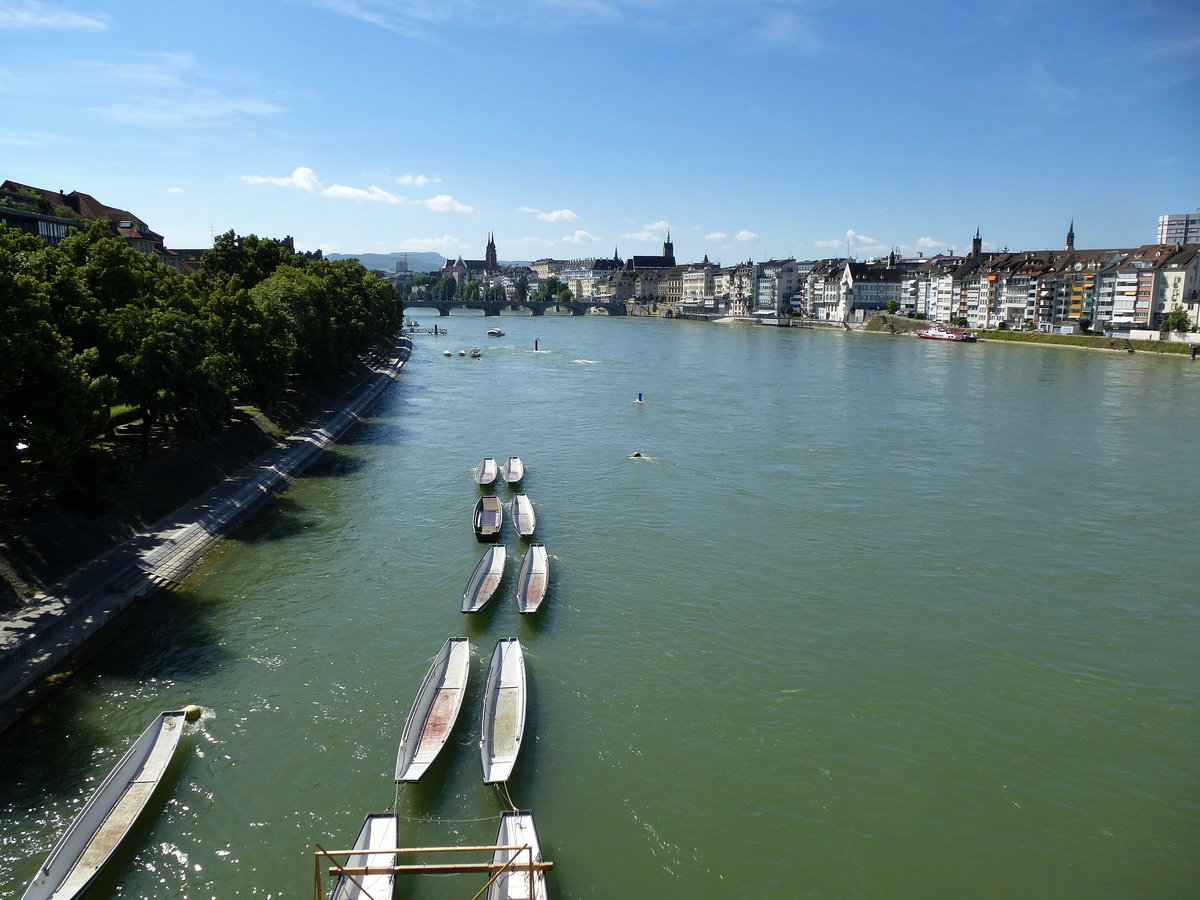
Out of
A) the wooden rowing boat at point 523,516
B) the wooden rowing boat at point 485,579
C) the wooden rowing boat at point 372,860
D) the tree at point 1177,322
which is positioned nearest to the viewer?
the wooden rowing boat at point 372,860

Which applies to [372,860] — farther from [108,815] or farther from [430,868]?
[108,815]

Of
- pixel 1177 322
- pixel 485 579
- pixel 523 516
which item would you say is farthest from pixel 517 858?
pixel 1177 322

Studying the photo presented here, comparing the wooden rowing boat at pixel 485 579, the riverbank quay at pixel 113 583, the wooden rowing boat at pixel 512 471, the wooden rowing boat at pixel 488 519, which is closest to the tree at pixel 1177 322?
the wooden rowing boat at pixel 512 471

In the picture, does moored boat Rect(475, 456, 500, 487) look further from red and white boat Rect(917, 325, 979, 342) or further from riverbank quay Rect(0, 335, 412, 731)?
red and white boat Rect(917, 325, 979, 342)

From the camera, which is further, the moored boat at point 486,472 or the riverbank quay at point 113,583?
the moored boat at point 486,472

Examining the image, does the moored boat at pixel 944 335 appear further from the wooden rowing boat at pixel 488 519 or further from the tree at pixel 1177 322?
the wooden rowing boat at pixel 488 519
